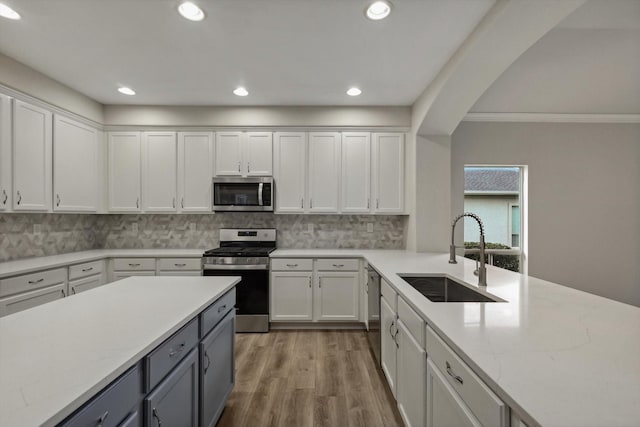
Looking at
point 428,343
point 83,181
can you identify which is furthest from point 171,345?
point 83,181

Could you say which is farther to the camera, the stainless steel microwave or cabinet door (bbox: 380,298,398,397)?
the stainless steel microwave

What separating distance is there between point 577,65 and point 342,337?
365cm

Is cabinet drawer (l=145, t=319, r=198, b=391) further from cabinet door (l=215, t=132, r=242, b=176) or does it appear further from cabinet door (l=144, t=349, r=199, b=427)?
cabinet door (l=215, t=132, r=242, b=176)

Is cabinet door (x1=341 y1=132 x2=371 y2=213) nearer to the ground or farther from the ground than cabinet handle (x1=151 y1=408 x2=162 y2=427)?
farther from the ground

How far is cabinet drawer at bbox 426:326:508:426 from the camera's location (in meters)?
0.77

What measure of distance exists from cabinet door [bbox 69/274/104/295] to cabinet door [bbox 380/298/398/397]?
2.95 meters

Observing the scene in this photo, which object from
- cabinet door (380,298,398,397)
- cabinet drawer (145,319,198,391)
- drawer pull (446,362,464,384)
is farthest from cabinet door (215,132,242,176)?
drawer pull (446,362,464,384)

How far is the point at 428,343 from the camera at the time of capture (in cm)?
130

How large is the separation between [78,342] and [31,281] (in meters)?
2.20

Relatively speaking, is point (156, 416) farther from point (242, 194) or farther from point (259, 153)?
point (259, 153)

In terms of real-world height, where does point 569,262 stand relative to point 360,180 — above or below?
below

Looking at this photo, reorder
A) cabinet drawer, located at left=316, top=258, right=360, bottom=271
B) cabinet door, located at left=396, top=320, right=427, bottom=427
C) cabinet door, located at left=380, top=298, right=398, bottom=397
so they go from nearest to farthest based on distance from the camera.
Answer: cabinet door, located at left=396, top=320, right=427, bottom=427
cabinet door, located at left=380, top=298, right=398, bottom=397
cabinet drawer, located at left=316, top=258, right=360, bottom=271

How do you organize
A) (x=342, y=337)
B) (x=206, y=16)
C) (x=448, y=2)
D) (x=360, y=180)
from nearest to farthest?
1. (x=448, y=2)
2. (x=206, y=16)
3. (x=342, y=337)
4. (x=360, y=180)

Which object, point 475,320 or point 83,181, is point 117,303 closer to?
point 475,320
